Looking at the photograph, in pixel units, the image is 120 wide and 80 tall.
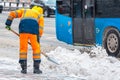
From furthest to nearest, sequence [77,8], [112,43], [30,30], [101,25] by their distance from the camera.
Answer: [77,8], [101,25], [112,43], [30,30]

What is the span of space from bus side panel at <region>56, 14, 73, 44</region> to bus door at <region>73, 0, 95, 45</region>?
23 cm

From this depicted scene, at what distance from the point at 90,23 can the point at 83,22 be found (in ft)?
1.54

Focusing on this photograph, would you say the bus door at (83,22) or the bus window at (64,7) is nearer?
the bus door at (83,22)

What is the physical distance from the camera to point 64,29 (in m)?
16.8

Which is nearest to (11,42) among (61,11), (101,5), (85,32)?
(61,11)

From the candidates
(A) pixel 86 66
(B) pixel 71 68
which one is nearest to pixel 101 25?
(A) pixel 86 66

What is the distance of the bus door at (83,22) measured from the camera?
1541cm

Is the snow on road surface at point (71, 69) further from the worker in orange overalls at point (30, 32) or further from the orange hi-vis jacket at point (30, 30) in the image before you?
the orange hi-vis jacket at point (30, 30)

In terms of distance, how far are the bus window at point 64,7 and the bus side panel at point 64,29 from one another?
15 centimetres

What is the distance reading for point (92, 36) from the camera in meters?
15.4

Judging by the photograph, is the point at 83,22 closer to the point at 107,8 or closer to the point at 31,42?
the point at 107,8

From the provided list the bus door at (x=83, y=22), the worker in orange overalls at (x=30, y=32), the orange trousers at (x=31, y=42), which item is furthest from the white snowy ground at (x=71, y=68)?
the bus door at (x=83, y=22)

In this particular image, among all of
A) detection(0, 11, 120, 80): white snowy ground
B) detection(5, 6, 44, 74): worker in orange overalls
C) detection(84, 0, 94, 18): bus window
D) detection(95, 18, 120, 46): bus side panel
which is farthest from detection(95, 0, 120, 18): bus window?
detection(5, 6, 44, 74): worker in orange overalls

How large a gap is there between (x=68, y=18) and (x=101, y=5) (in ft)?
6.68
